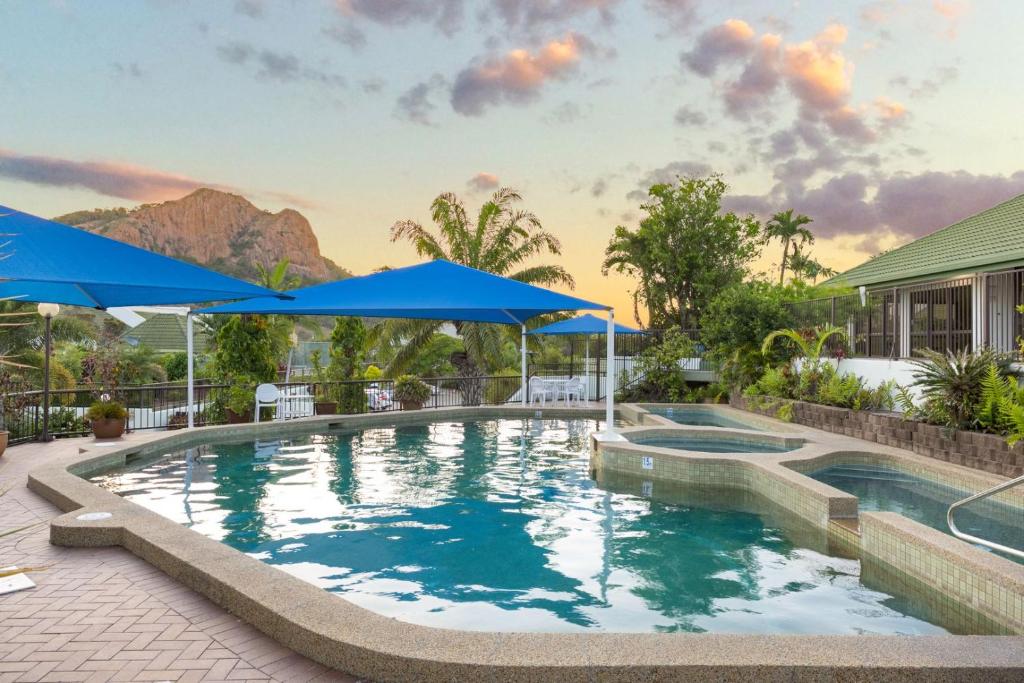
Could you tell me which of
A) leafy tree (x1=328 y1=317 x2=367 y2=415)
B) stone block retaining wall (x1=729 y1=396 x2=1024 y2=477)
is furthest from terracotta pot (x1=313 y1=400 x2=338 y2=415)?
stone block retaining wall (x1=729 y1=396 x2=1024 y2=477)

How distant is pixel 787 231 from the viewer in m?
47.3

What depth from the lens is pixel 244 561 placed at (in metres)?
4.60

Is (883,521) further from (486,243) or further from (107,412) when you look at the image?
(486,243)

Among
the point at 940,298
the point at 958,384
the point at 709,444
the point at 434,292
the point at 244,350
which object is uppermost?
the point at 940,298

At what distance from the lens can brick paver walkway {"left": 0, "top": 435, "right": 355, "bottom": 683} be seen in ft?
10.7

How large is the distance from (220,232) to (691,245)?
59.7 metres

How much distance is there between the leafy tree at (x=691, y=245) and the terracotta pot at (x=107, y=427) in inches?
952

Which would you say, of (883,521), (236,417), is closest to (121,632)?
(883,521)

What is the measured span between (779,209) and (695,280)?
66.8ft

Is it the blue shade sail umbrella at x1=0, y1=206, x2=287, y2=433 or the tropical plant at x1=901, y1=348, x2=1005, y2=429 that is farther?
the tropical plant at x1=901, y1=348, x2=1005, y2=429

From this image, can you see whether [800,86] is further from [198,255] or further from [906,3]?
[198,255]

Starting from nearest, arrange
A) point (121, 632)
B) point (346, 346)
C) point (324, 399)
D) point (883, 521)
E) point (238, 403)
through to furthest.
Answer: point (121, 632)
point (883, 521)
point (238, 403)
point (324, 399)
point (346, 346)

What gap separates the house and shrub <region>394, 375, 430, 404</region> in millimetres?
9532

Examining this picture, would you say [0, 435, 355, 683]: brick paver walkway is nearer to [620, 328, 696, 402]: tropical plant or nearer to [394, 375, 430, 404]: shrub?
[394, 375, 430, 404]: shrub
